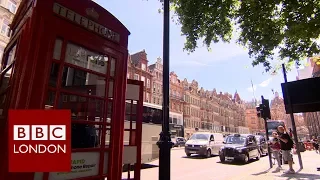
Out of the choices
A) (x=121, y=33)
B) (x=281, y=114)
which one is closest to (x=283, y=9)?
(x=121, y=33)

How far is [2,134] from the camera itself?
2422mm

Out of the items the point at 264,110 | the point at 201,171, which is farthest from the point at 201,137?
the point at 201,171

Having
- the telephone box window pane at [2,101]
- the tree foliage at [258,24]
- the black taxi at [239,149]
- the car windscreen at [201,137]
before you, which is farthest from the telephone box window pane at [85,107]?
the car windscreen at [201,137]

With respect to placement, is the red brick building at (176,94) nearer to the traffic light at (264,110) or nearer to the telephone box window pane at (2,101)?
the traffic light at (264,110)

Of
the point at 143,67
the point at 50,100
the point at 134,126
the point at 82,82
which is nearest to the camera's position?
the point at 50,100

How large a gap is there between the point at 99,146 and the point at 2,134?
1095 mm

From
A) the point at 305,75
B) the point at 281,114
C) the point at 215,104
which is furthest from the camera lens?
the point at 281,114

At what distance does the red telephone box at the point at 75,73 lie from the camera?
241 cm

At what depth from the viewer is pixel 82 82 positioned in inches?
122

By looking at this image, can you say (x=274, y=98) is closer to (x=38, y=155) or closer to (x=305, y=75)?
(x=305, y=75)

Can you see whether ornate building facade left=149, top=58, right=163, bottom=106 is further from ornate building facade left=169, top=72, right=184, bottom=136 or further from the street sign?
the street sign

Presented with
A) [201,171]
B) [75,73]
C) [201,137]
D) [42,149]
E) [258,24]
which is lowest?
[201,171]

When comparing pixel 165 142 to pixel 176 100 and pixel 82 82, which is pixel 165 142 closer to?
pixel 82 82

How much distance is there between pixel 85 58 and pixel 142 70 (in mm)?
42136
